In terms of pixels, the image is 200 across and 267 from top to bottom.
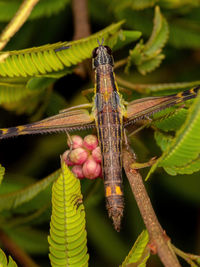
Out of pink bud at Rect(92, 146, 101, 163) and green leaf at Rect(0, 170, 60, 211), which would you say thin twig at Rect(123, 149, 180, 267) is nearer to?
pink bud at Rect(92, 146, 101, 163)

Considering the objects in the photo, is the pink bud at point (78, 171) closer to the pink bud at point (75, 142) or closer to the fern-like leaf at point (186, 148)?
the pink bud at point (75, 142)

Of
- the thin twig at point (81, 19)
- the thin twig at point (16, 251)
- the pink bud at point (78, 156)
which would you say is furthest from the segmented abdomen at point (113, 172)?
the thin twig at point (81, 19)

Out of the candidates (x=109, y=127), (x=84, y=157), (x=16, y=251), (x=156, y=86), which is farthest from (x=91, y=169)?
(x=16, y=251)

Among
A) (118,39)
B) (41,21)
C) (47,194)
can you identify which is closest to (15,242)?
(47,194)

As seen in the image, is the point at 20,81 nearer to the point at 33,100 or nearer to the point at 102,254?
the point at 33,100

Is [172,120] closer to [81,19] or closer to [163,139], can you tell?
[163,139]

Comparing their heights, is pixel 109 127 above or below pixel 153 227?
above
